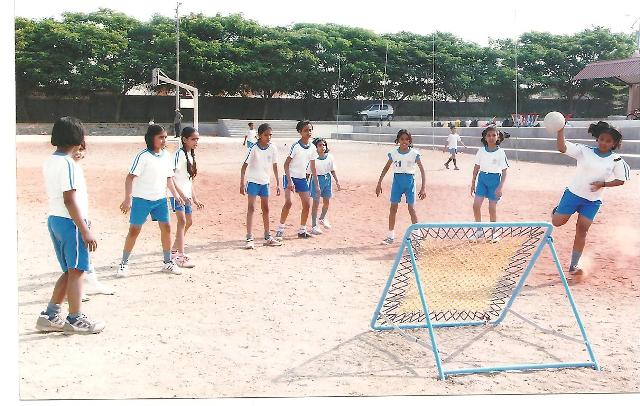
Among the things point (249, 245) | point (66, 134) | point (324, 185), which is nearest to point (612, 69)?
point (324, 185)

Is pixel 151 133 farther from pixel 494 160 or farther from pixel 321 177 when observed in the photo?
pixel 494 160

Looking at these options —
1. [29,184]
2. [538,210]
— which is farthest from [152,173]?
[538,210]

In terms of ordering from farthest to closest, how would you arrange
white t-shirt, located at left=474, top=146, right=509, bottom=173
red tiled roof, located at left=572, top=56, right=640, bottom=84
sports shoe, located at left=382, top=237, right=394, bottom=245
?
red tiled roof, located at left=572, top=56, right=640, bottom=84 < sports shoe, located at left=382, top=237, right=394, bottom=245 < white t-shirt, located at left=474, top=146, right=509, bottom=173

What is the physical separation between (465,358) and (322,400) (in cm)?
94

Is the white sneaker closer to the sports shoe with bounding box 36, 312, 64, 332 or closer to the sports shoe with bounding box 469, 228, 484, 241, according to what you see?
the sports shoe with bounding box 469, 228, 484, 241

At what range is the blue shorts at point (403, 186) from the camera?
640cm

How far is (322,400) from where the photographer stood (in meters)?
3.18

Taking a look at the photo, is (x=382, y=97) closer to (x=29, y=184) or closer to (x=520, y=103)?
(x=520, y=103)

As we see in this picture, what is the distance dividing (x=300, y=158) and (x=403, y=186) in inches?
39.5

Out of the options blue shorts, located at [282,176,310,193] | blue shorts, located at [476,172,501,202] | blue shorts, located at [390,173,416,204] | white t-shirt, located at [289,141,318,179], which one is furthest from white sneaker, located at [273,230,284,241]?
blue shorts, located at [476,172,501,202]

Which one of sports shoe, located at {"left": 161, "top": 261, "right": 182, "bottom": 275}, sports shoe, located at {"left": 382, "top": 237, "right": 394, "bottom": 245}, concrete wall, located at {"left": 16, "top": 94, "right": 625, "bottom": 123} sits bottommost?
sports shoe, located at {"left": 161, "top": 261, "right": 182, "bottom": 275}

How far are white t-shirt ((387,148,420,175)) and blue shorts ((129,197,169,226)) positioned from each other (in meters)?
2.27

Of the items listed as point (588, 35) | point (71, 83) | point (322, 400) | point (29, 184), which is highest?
point (588, 35)

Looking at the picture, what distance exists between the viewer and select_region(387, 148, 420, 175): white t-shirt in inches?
249
